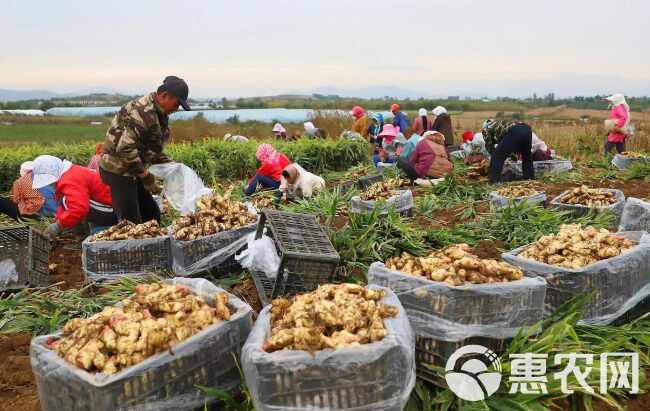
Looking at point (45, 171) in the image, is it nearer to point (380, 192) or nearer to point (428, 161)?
point (380, 192)

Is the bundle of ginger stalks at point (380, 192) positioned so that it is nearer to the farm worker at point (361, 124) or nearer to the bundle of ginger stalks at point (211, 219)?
the bundle of ginger stalks at point (211, 219)

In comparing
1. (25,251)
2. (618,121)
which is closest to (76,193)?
(25,251)

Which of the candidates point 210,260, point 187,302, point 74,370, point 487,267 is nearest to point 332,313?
point 187,302

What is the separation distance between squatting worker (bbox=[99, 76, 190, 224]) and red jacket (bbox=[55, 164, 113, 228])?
0.27 meters

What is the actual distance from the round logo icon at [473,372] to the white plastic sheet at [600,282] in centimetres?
74

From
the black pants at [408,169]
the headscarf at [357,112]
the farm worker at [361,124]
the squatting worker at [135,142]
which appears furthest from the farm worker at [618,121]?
the squatting worker at [135,142]

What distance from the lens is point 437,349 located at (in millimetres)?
2518

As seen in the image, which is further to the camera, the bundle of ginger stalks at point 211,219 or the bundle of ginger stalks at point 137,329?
the bundle of ginger stalks at point 211,219

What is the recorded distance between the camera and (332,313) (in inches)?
88.4

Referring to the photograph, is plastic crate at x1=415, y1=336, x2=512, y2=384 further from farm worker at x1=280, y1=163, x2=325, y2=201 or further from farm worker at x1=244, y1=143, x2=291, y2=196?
farm worker at x1=244, y1=143, x2=291, y2=196

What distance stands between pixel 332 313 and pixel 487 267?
87cm

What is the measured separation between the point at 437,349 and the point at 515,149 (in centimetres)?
570

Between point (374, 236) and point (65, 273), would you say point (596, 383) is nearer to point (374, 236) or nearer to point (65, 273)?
point (374, 236)

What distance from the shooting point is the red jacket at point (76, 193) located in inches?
188
